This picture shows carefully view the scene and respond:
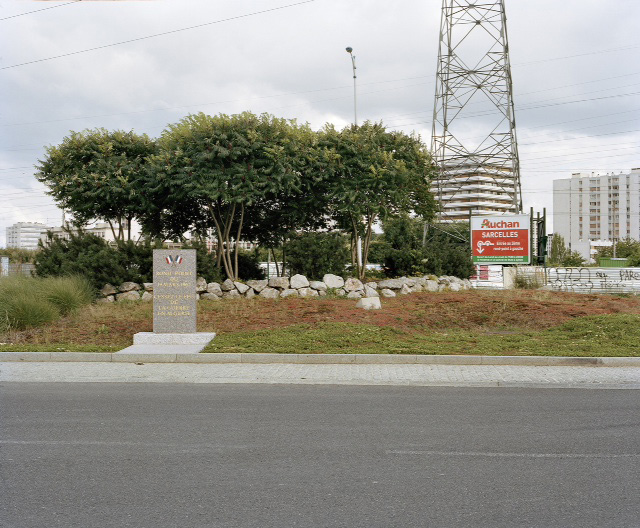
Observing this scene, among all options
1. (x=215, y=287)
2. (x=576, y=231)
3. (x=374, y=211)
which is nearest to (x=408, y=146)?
(x=374, y=211)

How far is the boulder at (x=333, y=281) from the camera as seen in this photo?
20125 mm

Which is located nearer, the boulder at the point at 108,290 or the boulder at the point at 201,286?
the boulder at the point at 108,290

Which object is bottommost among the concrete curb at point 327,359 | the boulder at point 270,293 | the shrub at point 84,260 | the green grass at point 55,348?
the concrete curb at point 327,359

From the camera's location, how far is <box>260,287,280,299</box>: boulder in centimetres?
1930

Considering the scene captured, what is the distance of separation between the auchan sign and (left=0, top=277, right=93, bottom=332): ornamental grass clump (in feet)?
56.2

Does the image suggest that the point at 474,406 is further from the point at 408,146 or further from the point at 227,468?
the point at 408,146

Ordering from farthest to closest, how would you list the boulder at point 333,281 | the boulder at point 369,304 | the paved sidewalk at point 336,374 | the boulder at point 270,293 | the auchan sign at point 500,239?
1. the auchan sign at point 500,239
2. the boulder at point 333,281
3. the boulder at point 270,293
4. the boulder at point 369,304
5. the paved sidewalk at point 336,374

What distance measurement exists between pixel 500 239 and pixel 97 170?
683 inches

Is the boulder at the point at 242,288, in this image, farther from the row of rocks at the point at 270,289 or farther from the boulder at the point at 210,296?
the boulder at the point at 210,296

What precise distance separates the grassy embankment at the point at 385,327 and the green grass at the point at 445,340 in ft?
0.06

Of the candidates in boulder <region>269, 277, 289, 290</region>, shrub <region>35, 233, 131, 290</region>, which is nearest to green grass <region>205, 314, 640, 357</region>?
boulder <region>269, 277, 289, 290</region>

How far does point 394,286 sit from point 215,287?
6427 millimetres

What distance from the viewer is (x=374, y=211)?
21.1m

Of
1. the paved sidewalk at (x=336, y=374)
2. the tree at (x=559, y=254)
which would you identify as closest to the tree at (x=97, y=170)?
the paved sidewalk at (x=336, y=374)
